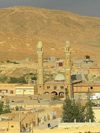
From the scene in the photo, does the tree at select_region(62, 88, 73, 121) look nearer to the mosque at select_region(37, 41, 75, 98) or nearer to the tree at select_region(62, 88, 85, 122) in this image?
the tree at select_region(62, 88, 85, 122)

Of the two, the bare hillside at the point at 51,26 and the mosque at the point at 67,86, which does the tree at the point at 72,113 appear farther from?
the bare hillside at the point at 51,26

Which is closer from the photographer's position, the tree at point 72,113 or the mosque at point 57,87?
the tree at point 72,113

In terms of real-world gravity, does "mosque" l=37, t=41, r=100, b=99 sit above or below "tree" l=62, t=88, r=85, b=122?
above

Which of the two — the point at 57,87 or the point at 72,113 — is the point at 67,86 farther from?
the point at 72,113

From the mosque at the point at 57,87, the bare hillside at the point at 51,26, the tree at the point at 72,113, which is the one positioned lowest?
the tree at the point at 72,113

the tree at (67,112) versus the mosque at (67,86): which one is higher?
the mosque at (67,86)

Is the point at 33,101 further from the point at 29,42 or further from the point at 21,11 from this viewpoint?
the point at 21,11

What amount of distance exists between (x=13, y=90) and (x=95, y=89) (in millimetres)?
8957

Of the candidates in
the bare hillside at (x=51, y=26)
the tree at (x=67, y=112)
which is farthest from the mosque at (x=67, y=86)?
the bare hillside at (x=51, y=26)

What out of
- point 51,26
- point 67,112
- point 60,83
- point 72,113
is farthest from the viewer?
point 51,26

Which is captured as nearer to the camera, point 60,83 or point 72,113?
point 72,113

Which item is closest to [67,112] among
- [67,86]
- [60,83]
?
[67,86]

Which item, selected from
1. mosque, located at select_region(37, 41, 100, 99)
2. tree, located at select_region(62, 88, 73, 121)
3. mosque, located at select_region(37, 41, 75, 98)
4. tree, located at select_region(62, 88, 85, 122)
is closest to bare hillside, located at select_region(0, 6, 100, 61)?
mosque, located at select_region(37, 41, 75, 98)

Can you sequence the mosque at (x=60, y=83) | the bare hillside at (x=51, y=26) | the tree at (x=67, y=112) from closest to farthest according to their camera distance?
the tree at (x=67, y=112) < the mosque at (x=60, y=83) < the bare hillside at (x=51, y=26)
